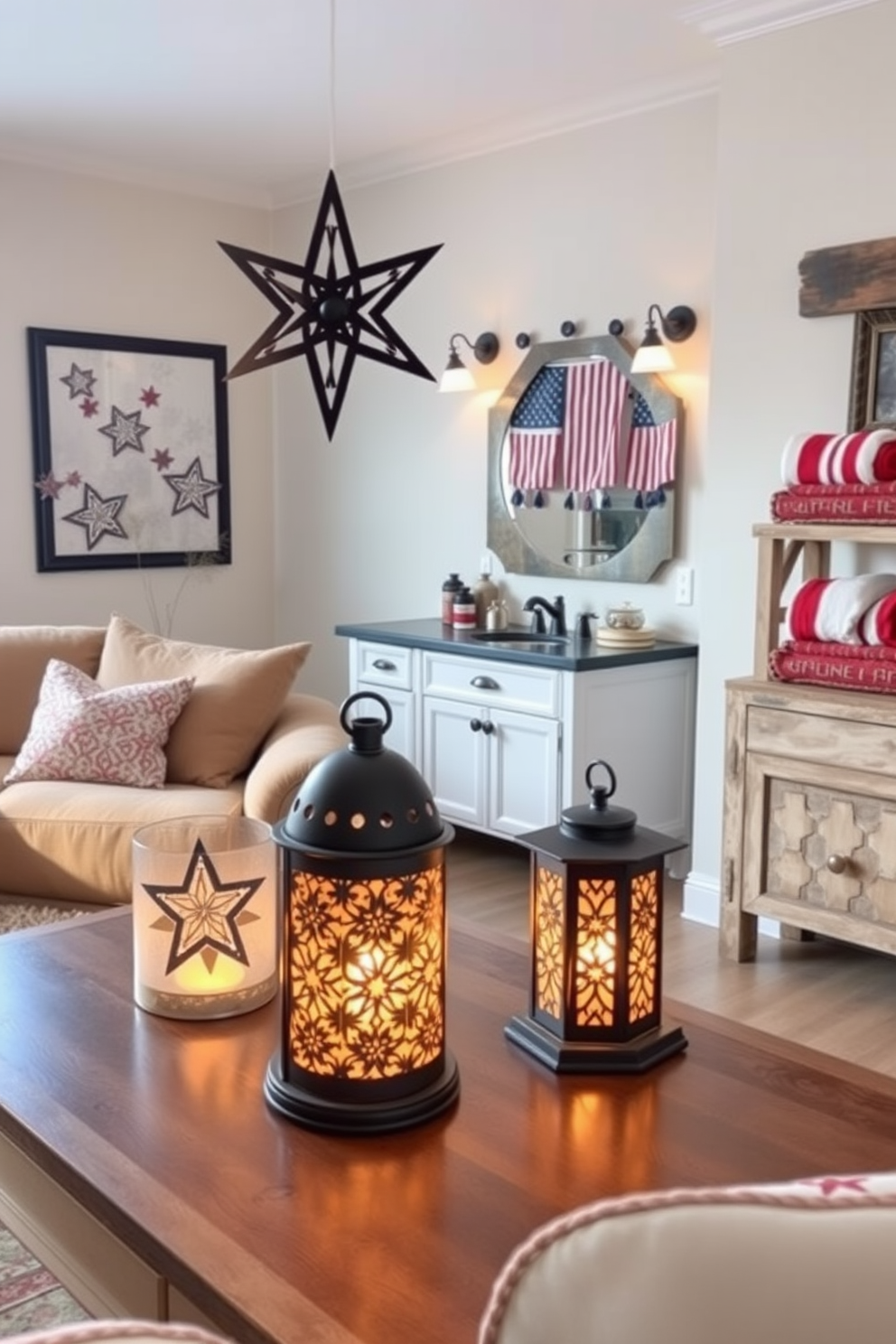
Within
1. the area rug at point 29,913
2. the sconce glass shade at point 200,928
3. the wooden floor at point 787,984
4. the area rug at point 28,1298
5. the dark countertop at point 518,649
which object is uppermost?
the dark countertop at point 518,649

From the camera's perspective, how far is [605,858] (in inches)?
55.4

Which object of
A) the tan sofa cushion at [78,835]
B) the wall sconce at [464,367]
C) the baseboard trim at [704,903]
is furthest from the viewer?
the wall sconce at [464,367]

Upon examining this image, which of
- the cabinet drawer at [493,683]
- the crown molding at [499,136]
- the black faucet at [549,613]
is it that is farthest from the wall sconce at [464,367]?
the cabinet drawer at [493,683]

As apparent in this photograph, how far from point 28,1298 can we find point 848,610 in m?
2.31

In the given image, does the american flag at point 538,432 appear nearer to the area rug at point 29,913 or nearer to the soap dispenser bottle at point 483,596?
the soap dispenser bottle at point 483,596

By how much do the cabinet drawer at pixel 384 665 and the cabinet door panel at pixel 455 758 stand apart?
16 centimetres

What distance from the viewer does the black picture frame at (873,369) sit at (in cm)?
318

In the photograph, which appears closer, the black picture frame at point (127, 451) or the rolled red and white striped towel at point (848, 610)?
the rolled red and white striped towel at point (848, 610)

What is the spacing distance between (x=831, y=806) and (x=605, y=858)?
1.89m

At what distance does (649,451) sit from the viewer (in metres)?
4.15

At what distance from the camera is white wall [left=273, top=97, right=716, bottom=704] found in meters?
4.04

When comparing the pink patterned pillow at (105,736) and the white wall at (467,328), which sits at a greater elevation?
the white wall at (467,328)

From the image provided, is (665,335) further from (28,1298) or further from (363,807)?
(28,1298)

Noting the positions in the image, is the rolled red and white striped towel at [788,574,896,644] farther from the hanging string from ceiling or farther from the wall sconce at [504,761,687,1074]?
the wall sconce at [504,761,687,1074]
